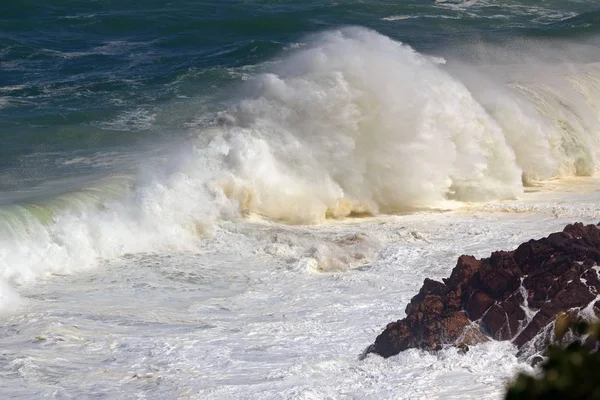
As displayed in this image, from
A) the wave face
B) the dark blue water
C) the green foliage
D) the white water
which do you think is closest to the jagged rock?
the white water

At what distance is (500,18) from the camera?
4412cm

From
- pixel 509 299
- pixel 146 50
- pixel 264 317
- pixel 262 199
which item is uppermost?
pixel 509 299

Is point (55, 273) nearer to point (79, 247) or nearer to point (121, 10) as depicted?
point (79, 247)

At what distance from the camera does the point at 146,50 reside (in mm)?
34969

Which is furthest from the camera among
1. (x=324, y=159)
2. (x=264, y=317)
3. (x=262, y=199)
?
(x=324, y=159)

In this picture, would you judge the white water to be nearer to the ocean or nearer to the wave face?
the ocean

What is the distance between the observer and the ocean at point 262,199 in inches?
483

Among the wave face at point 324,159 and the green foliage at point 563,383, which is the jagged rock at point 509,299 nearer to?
the wave face at point 324,159

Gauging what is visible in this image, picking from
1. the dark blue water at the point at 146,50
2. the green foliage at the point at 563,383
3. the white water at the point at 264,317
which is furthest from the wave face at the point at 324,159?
the green foliage at the point at 563,383

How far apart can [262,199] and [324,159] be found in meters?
1.91

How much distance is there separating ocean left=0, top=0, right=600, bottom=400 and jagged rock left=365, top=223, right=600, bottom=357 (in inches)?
9.5

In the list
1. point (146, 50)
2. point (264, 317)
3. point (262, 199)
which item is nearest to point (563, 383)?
point (264, 317)

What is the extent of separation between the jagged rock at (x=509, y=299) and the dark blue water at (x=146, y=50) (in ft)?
32.8

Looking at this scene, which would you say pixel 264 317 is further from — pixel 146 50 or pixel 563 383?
pixel 146 50
